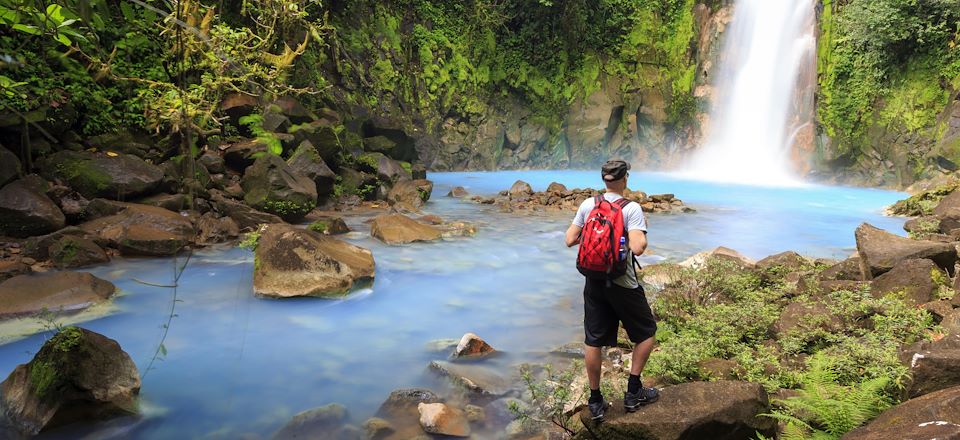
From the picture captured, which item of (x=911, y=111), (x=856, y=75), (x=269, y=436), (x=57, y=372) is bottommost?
(x=269, y=436)

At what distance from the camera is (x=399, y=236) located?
1016 centimetres

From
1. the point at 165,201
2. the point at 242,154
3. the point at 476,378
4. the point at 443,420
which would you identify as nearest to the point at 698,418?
the point at 443,420

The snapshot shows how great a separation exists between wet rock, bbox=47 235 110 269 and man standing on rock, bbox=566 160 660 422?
285 inches

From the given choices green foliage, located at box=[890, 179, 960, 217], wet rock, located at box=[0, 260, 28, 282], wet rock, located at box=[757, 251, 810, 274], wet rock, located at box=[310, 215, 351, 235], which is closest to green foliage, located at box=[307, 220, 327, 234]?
wet rock, located at box=[310, 215, 351, 235]

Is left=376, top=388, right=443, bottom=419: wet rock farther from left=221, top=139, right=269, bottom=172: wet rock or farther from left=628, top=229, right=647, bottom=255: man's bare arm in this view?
left=221, top=139, right=269, bottom=172: wet rock

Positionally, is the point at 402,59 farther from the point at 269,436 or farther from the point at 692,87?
the point at 269,436

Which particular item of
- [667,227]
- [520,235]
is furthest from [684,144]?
[520,235]

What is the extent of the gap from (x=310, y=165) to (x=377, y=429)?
29.7 feet

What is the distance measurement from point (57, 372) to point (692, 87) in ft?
94.8

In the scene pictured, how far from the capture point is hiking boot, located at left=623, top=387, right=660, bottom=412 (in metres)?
3.31

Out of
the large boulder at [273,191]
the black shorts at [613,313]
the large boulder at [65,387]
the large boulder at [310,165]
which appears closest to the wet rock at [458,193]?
the large boulder at [310,165]

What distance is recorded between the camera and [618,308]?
11.0ft

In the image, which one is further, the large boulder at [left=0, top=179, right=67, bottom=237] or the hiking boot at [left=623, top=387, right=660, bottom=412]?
the large boulder at [left=0, top=179, right=67, bottom=237]

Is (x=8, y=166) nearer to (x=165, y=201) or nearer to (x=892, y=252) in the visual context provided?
(x=165, y=201)
